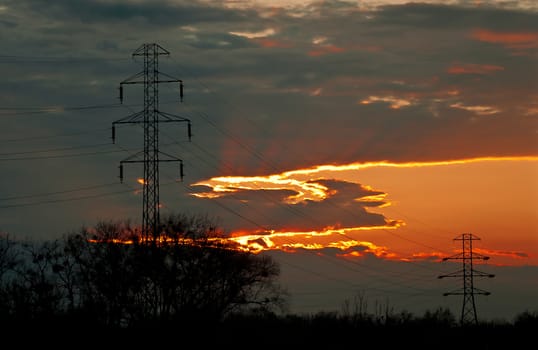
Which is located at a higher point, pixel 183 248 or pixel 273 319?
pixel 183 248

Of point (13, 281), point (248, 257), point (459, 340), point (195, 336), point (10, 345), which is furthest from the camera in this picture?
point (248, 257)

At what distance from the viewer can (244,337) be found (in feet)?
272

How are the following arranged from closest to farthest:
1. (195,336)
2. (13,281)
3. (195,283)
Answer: (195,336)
(13,281)
(195,283)

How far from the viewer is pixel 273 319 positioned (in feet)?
365

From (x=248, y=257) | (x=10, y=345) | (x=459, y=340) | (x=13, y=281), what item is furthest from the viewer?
(x=248, y=257)

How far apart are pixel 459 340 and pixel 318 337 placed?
1216 centimetres

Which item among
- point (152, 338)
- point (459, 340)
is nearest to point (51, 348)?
point (152, 338)

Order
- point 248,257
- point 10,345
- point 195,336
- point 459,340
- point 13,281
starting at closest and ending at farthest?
point 10,345 → point 195,336 → point 459,340 → point 13,281 → point 248,257

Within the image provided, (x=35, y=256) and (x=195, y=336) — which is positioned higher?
(x=35, y=256)

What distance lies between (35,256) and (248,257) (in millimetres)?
29186

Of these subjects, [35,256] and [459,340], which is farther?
[35,256]

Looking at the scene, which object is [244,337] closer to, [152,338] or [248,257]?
[152,338]

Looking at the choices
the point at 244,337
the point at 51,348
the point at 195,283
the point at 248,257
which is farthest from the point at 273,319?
the point at 51,348

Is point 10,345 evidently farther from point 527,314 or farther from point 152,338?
point 527,314
